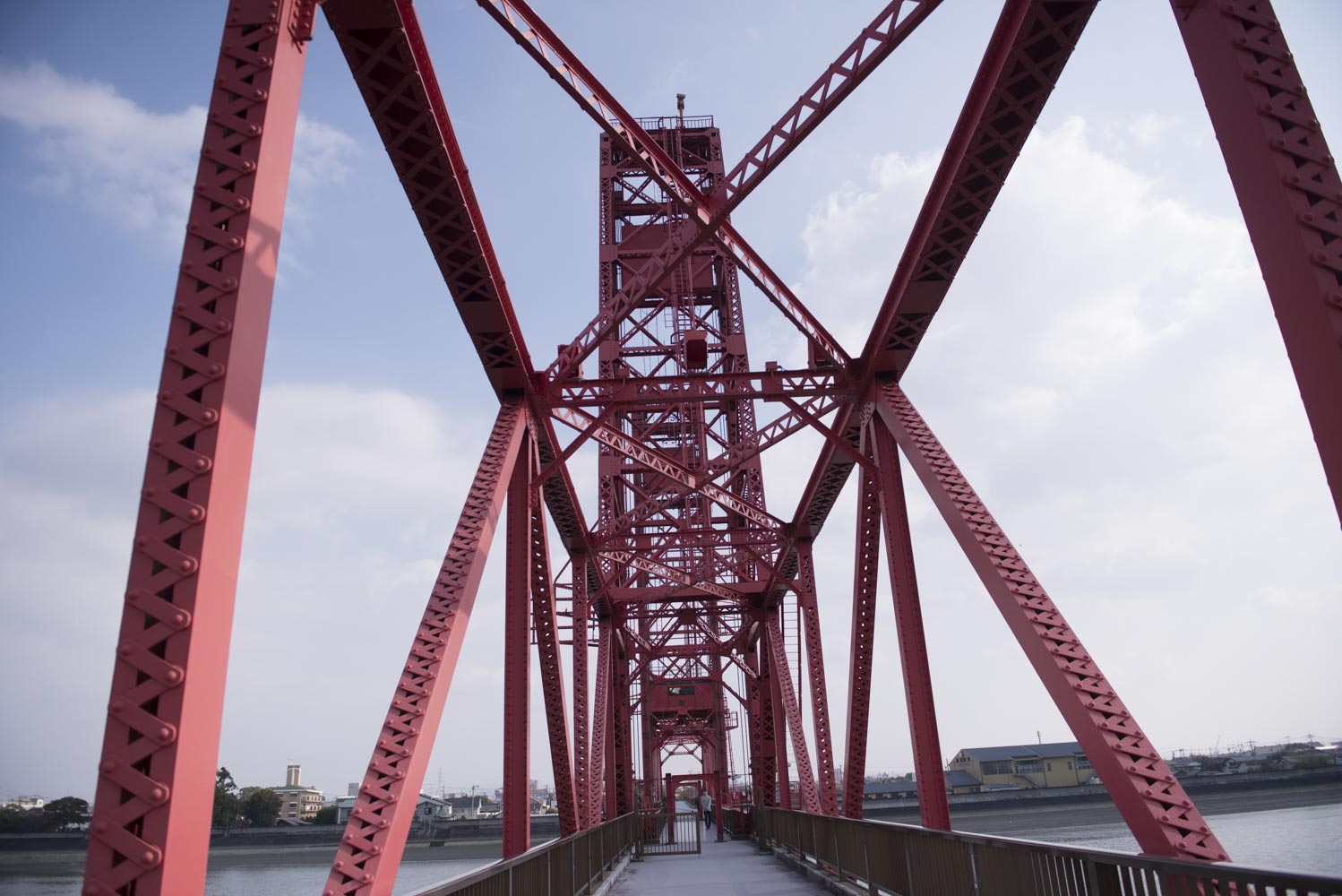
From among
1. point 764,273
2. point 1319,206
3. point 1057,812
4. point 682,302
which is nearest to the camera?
point 1319,206

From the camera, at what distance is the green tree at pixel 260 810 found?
80.8 m

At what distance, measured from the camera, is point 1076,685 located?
7273 mm

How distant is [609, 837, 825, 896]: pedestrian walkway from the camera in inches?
518

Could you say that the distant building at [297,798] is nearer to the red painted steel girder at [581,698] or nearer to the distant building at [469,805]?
the distant building at [469,805]

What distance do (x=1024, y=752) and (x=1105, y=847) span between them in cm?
7361

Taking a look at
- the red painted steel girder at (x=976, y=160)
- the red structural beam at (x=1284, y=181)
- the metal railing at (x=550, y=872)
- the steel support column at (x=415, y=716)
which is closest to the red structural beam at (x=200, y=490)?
the metal railing at (x=550, y=872)

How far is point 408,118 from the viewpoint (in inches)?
306

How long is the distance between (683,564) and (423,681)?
62.8ft

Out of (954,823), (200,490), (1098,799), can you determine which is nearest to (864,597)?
(200,490)

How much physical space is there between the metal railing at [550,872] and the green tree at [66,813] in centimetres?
5728

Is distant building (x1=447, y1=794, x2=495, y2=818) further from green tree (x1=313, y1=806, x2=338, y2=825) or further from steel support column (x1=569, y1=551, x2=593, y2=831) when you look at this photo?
steel support column (x1=569, y1=551, x2=593, y2=831)

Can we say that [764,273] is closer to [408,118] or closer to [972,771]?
[408,118]

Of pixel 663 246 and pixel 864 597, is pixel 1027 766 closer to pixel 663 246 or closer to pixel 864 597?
pixel 864 597

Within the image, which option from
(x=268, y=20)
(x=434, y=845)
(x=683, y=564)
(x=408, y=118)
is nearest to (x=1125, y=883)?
(x=268, y=20)
